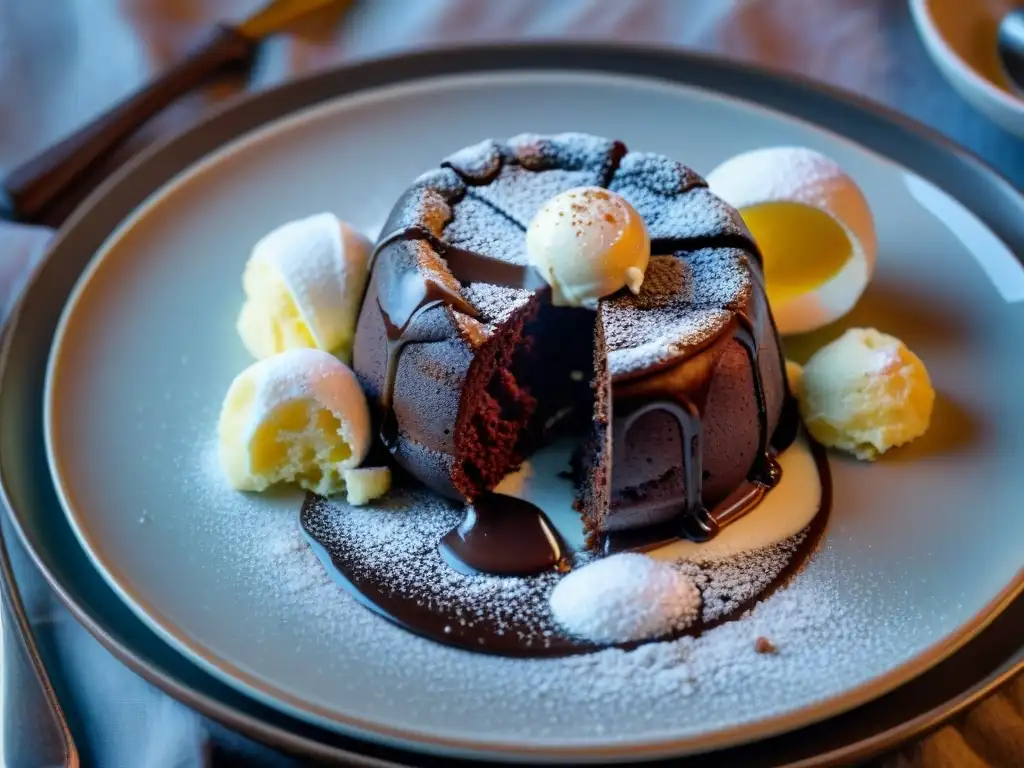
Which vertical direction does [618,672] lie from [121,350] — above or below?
below

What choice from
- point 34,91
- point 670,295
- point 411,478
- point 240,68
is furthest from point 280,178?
point 670,295

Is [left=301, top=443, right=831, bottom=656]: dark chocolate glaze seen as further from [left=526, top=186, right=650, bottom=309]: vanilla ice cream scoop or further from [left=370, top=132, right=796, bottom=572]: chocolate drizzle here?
[left=526, top=186, right=650, bottom=309]: vanilla ice cream scoop

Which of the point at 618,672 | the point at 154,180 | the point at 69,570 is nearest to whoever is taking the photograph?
the point at 618,672


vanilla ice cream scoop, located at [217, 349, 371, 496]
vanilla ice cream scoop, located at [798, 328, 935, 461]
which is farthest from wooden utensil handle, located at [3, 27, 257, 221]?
vanilla ice cream scoop, located at [798, 328, 935, 461]

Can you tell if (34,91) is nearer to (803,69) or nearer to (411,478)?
(411,478)

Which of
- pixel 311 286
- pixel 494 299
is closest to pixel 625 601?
pixel 494 299

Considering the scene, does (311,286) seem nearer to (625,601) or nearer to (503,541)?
(503,541)
